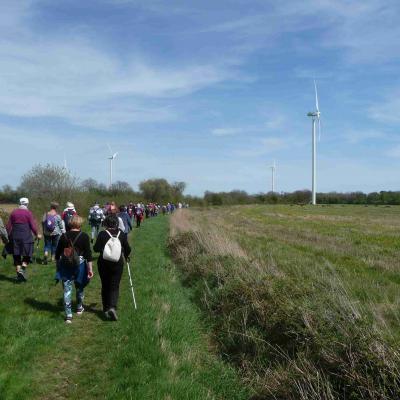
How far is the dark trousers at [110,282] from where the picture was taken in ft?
28.6

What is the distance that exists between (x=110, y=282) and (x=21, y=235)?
4.28 m

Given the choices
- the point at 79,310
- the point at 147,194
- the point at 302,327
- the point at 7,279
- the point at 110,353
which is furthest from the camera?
the point at 147,194

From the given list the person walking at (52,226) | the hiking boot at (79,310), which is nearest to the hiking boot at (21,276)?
the person walking at (52,226)

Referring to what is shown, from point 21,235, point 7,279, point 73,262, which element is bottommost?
point 7,279

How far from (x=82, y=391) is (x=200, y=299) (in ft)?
14.8

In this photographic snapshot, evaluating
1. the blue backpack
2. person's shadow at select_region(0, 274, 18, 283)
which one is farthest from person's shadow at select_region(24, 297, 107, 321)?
the blue backpack

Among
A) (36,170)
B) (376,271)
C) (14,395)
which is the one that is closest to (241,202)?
(36,170)

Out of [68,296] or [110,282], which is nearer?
[68,296]

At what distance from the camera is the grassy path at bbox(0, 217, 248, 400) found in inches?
220

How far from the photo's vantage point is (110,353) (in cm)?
668

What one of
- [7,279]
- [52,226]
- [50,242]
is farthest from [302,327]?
[50,242]

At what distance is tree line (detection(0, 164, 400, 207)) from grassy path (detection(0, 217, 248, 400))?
A: 2780 centimetres

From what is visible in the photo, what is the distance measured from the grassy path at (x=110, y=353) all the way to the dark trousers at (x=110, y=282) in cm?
32

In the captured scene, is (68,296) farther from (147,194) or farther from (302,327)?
(147,194)
